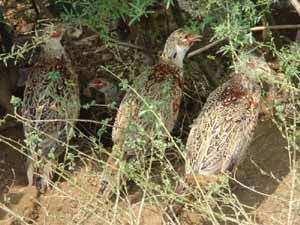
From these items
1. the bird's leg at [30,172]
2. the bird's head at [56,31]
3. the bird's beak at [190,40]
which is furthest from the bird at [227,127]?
the bird's head at [56,31]

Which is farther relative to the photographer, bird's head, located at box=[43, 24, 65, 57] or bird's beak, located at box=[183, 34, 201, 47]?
Result: bird's head, located at box=[43, 24, 65, 57]

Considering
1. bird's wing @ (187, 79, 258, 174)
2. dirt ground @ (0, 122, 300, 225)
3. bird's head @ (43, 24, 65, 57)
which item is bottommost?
dirt ground @ (0, 122, 300, 225)

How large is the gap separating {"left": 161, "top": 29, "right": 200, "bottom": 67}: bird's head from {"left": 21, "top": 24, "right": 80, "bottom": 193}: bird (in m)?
0.75

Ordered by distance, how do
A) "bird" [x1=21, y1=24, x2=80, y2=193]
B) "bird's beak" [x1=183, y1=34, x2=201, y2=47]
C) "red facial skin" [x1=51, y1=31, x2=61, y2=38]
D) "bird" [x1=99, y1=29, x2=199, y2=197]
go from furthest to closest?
"red facial skin" [x1=51, y1=31, x2=61, y2=38], "bird's beak" [x1=183, y1=34, x2=201, y2=47], "bird" [x1=21, y1=24, x2=80, y2=193], "bird" [x1=99, y1=29, x2=199, y2=197]

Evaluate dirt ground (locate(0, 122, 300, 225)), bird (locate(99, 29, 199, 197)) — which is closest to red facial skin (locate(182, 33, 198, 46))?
bird (locate(99, 29, 199, 197))

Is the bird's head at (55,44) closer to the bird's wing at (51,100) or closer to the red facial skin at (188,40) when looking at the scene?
the bird's wing at (51,100)

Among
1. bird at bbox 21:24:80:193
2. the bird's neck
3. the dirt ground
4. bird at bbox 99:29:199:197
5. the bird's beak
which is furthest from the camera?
the bird's neck

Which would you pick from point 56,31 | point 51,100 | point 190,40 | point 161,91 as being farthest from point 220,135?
point 56,31

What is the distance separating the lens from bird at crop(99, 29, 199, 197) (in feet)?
18.4

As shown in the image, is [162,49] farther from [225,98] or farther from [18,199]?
[18,199]

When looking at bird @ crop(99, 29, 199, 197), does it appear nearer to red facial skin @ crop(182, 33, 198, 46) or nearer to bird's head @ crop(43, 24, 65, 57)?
red facial skin @ crop(182, 33, 198, 46)

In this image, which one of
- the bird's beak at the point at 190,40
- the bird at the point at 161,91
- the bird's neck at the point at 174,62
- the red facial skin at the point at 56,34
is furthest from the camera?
the red facial skin at the point at 56,34

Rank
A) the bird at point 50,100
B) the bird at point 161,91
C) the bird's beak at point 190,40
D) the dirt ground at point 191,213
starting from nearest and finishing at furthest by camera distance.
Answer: the dirt ground at point 191,213
the bird at point 161,91
the bird at point 50,100
the bird's beak at point 190,40

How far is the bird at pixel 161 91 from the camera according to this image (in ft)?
18.4
